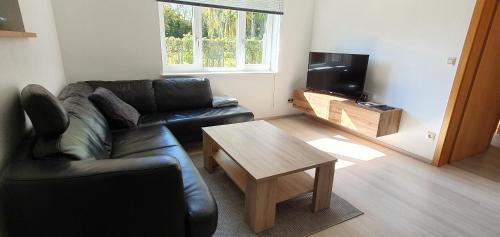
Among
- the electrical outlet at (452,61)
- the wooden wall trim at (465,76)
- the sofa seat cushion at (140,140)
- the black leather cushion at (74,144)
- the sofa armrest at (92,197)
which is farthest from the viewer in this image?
the electrical outlet at (452,61)

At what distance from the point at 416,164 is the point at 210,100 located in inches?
99.7

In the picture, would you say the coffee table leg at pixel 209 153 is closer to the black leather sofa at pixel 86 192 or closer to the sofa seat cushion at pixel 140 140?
the sofa seat cushion at pixel 140 140

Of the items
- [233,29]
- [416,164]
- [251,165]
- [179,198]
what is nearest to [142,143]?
[251,165]

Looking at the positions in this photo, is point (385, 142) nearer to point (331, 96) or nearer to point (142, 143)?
point (331, 96)

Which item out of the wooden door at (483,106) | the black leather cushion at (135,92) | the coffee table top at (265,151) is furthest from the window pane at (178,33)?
the wooden door at (483,106)

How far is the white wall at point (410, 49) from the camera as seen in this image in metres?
2.58

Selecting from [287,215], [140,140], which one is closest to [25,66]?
[140,140]

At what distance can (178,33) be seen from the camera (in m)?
3.36

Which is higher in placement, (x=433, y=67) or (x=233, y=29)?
(x=233, y=29)

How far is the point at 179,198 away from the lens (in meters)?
1.12

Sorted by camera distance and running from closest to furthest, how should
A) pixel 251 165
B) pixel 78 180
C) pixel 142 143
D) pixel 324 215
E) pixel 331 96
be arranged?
pixel 78 180
pixel 251 165
pixel 324 215
pixel 142 143
pixel 331 96

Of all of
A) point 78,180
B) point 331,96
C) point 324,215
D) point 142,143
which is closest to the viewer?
point 78,180

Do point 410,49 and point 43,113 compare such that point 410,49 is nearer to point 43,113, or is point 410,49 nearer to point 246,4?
point 246,4

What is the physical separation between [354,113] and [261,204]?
201 centimetres
